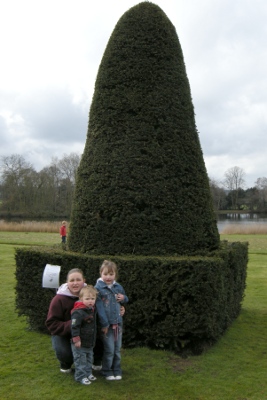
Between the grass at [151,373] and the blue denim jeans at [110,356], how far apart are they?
13 centimetres

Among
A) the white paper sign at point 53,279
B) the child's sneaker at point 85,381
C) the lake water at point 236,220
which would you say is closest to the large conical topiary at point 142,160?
the white paper sign at point 53,279

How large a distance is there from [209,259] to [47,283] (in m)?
2.23

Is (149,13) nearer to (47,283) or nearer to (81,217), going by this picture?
(81,217)

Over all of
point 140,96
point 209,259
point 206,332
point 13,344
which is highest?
point 140,96

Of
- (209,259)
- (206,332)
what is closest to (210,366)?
(206,332)

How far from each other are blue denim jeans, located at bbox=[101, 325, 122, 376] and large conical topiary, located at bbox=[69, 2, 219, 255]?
1442 millimetres


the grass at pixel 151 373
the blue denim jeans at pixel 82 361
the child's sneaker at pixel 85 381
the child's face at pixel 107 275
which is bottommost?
the grass at pixel 151 373

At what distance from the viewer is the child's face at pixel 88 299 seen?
418 cm

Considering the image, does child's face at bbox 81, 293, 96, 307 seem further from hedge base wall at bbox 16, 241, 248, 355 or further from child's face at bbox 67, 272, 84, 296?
hedge base wall at bbox 16, 241, 248, 355

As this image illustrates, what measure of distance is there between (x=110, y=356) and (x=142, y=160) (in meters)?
2.78

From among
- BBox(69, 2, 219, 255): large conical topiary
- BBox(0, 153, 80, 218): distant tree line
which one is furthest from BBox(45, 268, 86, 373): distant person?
BBox(0, 153, 80, 218): distant tree line

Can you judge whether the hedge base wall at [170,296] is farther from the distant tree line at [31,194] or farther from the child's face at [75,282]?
the distant tree line at [31,194]

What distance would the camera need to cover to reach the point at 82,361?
14.1 feet

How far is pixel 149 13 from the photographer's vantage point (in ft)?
21.6
